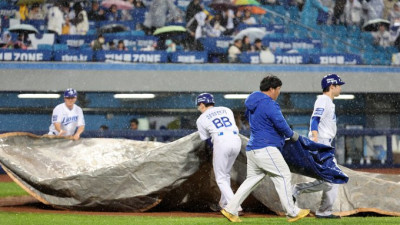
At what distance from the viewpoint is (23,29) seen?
2036 centimetres

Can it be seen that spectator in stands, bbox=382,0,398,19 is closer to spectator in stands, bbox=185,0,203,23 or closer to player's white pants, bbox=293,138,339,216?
spectator in stands, bbox=185,0,203,23

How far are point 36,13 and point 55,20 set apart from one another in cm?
82

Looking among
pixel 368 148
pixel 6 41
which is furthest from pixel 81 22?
pixel 368 148

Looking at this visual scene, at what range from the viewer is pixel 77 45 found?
805 inches

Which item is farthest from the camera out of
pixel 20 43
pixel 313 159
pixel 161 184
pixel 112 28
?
pixel 112 28

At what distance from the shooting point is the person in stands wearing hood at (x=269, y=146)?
7.21 meters

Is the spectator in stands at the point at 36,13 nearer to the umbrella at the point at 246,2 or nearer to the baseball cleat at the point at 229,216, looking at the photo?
the umbrella at the point at 246,2

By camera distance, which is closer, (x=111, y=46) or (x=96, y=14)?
(x=111, y=46)

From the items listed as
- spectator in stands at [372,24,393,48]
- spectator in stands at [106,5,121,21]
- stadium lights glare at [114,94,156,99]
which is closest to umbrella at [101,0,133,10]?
spectator in stands at [106,5,121,21]

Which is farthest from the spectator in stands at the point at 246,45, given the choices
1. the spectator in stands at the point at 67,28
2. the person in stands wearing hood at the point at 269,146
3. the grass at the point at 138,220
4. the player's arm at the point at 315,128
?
the person in stands wearing hood at the point at 269,146

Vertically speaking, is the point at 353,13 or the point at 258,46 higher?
the point at 353,13

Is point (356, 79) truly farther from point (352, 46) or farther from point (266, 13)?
point (266, 13)

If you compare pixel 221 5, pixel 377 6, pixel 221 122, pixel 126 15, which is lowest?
pixel 221 122

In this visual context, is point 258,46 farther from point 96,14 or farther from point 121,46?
point 96,14
